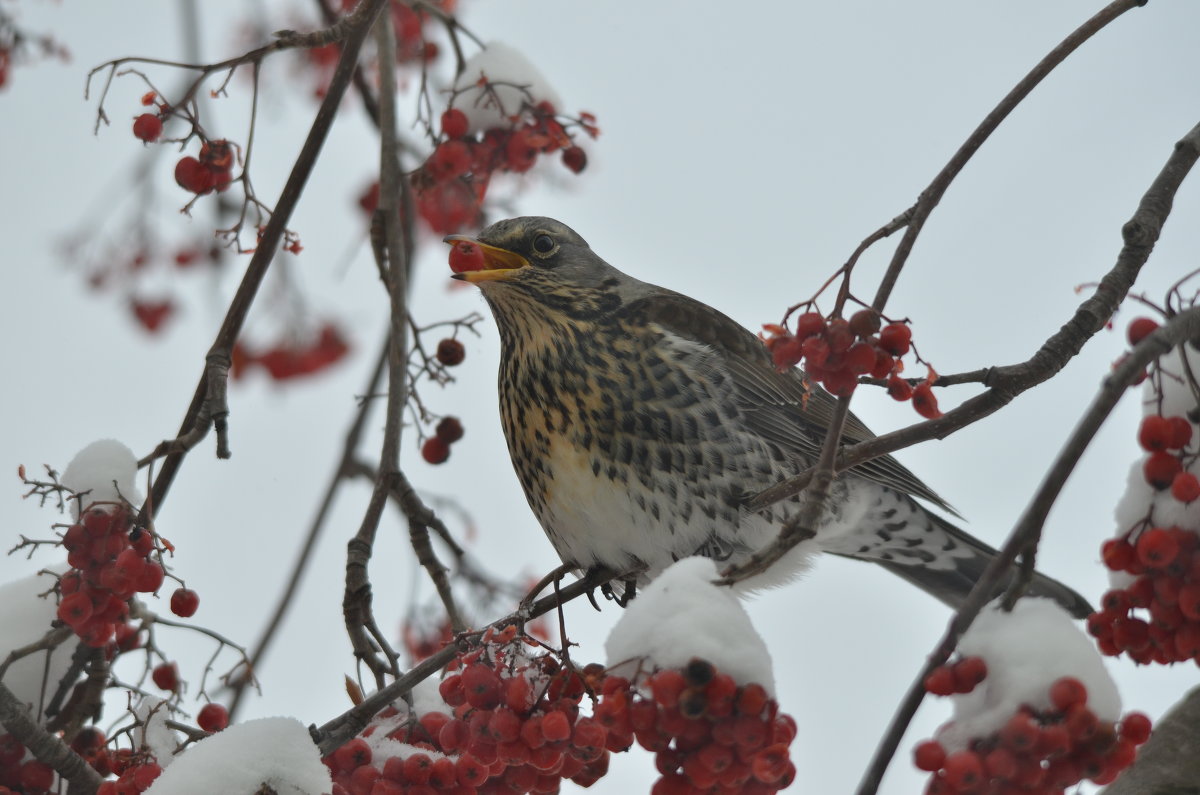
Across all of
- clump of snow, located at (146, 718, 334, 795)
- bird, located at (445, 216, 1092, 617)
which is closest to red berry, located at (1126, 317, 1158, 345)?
bird, located at (445, 216, 1092, 617)

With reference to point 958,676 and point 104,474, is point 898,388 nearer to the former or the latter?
point 958,676

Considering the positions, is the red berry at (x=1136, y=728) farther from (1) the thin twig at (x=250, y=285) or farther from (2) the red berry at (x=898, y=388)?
(1) the thin twig at (x=250, y=285)

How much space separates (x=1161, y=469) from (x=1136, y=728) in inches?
12.5

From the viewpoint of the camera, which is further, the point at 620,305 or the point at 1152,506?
the point at 620,305

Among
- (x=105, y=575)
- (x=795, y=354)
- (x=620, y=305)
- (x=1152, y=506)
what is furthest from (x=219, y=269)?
(x=1152, y=506)

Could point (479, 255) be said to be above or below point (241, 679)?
above

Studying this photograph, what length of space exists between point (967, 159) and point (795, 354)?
329 mm

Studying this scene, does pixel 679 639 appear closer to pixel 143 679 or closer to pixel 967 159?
pixel 967 159

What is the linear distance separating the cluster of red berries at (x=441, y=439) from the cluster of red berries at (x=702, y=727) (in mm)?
1619

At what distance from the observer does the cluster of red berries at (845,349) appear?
163 centimetres

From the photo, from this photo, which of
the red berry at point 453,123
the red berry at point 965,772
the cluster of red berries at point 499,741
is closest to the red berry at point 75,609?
the cluster of red berries at point 499,741

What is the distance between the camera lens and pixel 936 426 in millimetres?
1540

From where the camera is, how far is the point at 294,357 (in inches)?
180

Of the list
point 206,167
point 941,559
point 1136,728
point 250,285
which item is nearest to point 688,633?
point 1136,728
